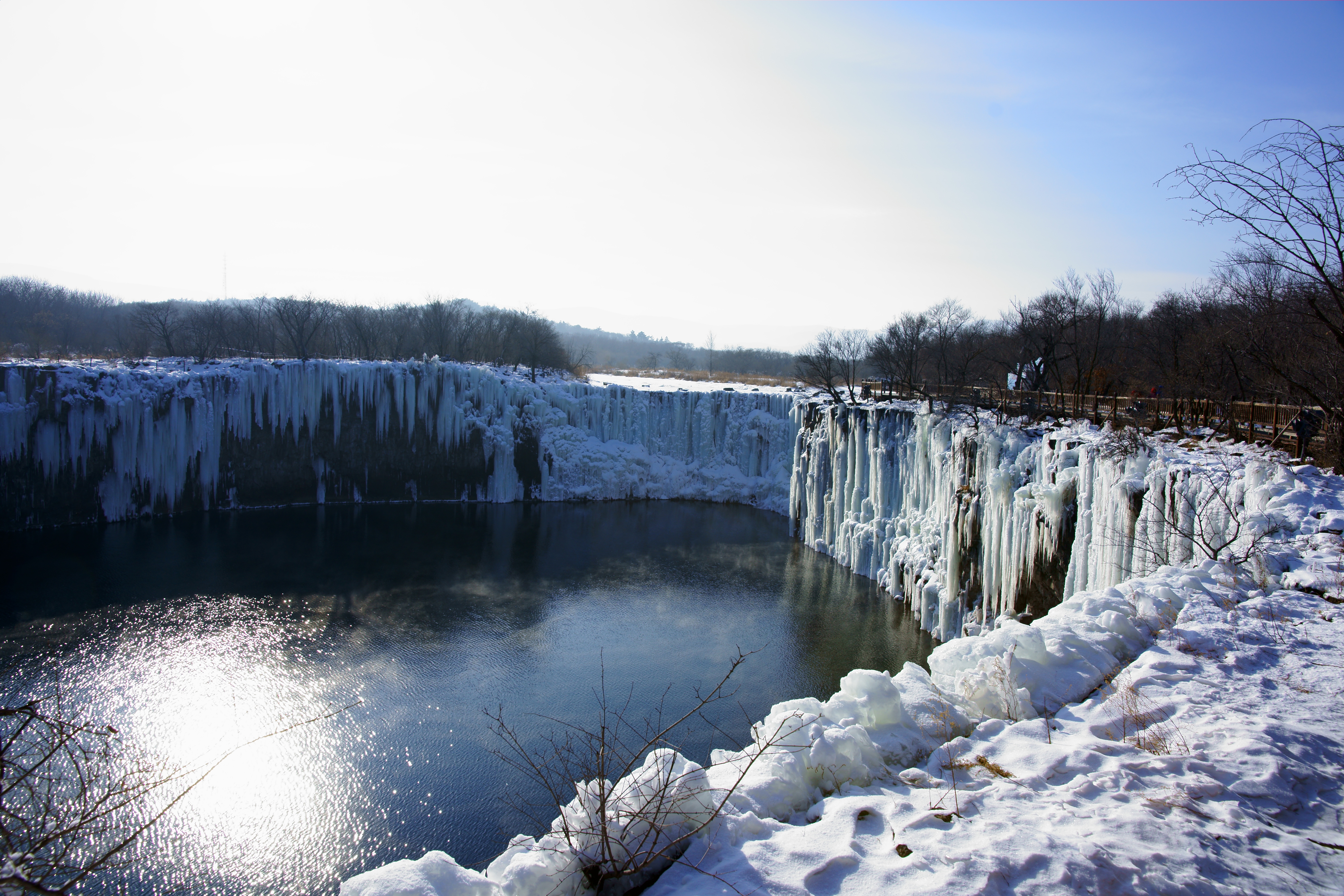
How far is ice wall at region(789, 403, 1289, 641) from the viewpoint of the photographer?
909cm

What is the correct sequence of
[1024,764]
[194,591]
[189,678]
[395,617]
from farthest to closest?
[194,591], [395,617], [189,678], [1024,764]

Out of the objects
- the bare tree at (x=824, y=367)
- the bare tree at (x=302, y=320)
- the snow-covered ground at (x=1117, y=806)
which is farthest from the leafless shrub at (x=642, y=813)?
the bare tree at (x=302, y=320)

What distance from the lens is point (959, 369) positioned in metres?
29.8

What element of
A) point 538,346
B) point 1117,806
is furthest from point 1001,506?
point 538,346

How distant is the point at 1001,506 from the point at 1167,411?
4094 mm

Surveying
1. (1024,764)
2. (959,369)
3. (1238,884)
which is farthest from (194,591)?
(959,369)

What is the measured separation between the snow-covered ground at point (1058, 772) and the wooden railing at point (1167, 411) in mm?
3134

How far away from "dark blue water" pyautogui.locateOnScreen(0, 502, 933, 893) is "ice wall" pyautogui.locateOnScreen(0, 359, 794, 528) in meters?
2.79

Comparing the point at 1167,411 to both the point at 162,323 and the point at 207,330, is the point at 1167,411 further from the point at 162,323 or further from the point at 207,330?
the point at 207,330

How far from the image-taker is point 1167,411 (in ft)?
49.1

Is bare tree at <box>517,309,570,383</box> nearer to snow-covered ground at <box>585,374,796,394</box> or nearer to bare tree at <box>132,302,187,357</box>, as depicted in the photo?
snow-covered ground at <box>585,374,796,394</box>

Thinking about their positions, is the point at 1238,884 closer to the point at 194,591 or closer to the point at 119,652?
the point at 119,652

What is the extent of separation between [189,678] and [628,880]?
13040 millimetres

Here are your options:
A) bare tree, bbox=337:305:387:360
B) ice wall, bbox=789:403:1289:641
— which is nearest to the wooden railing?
ice wall, bbox=789:403:1289:641
